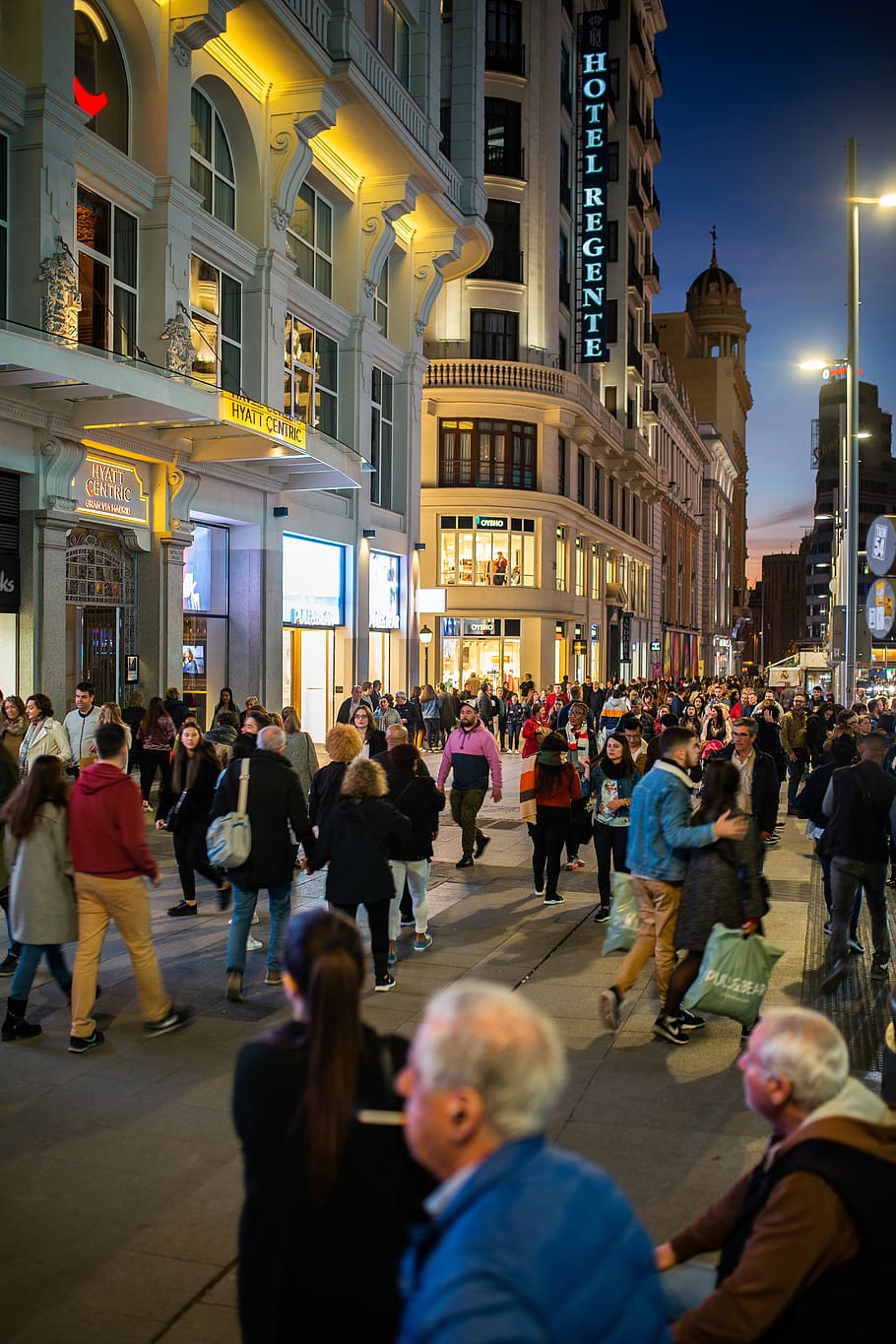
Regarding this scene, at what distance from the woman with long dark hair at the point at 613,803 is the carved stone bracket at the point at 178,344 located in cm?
1192

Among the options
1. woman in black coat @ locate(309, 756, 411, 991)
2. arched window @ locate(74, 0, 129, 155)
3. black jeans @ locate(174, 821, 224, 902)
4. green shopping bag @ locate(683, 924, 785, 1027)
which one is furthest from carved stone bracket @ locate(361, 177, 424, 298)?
green shopping bag @ locate(683, 924, 785, 1027)

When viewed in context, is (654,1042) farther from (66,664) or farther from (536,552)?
(536,552)

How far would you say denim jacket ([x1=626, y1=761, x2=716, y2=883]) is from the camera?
6.99 metres

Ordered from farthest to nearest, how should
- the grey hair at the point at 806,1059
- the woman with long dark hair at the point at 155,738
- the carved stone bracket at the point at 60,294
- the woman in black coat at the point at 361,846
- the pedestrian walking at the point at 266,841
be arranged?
the carved stone bracket at the point at 60,294 → the woman with long dark hair at the point at 155,738 → the pedestrian walking at the point at 266,841 → the woman in black coat at the point at 361,846 → the grey hair at the point at 806,1059

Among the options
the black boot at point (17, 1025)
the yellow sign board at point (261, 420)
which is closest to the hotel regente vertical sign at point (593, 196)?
the yellow sign board at point (261, 420)

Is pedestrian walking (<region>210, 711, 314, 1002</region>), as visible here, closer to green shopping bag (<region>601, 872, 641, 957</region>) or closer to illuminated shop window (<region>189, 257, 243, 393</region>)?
green shopping bag (<region>601, 872, 641, 957</region>)

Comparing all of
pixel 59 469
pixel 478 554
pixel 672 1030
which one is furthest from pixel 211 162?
pixel 478 554

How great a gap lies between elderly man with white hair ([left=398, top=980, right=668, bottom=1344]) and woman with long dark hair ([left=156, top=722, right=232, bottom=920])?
8267 mm

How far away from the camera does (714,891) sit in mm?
6762

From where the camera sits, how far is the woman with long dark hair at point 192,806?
10.1 meters

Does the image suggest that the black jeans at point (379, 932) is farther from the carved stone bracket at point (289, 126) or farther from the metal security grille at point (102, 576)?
the carved stone bracket at point (289, 126)

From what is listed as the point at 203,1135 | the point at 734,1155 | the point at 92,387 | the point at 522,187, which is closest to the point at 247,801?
the point at 203,1135

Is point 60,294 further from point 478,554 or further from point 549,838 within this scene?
point 478,554

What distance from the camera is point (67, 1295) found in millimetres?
4059
